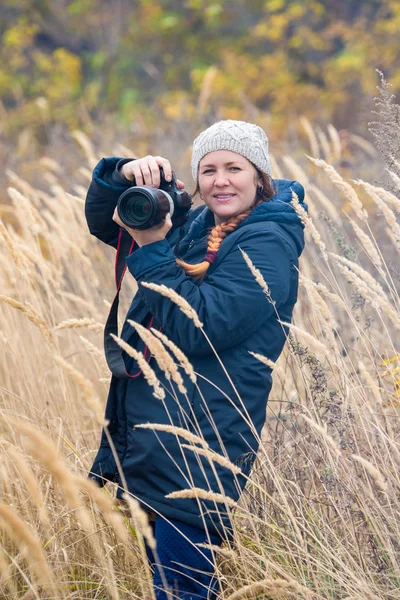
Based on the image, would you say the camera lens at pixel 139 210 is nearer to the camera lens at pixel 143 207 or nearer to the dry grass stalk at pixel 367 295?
the camera lens at pixel 143 207

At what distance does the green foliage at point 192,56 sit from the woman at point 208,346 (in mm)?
7190

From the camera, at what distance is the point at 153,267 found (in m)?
2.13

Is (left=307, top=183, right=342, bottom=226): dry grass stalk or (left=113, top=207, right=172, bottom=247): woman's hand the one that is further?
(left=307, top=183, right=342, bottom=226): dry grass stalk

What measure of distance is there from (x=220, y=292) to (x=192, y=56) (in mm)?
10430

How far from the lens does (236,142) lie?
2322 millimetres

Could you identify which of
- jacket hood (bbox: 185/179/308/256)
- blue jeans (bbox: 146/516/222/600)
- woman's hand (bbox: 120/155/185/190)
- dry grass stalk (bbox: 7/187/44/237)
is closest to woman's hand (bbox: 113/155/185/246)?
woman's hand (bbox: 120/155/185/190)

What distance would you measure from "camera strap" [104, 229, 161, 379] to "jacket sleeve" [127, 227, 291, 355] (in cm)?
15

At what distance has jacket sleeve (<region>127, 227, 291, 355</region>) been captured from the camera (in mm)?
2088

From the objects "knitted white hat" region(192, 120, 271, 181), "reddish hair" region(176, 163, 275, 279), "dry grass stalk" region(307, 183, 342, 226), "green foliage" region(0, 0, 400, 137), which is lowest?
"reddish hair" region(176, 163, 275, 279)

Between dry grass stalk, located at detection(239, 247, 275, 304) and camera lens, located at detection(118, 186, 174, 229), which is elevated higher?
camera lens, located at detection(118, 186, 174, 229)

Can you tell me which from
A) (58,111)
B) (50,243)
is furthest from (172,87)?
(50,243)

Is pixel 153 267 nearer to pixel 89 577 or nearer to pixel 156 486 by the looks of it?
pixel 156 486

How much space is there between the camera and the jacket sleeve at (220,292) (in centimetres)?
209

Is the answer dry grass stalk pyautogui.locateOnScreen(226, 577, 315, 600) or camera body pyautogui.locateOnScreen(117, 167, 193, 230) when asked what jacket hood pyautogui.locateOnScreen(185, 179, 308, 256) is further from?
dry grass stalk pyautogui.locateOnScreen(226, 577, 315, 600)
